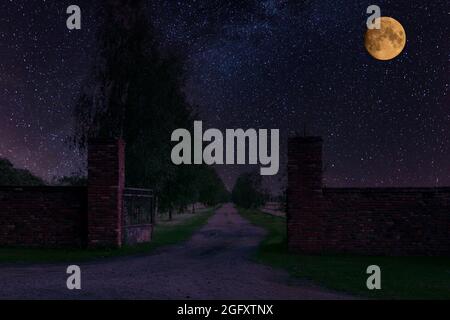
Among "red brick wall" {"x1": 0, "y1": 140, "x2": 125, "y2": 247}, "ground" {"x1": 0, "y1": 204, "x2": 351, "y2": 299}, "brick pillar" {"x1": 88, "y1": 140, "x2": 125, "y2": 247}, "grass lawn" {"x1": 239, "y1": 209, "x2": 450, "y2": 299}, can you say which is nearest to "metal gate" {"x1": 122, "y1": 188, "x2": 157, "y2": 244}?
"red brick wall" {"x1": 0, "y1": 140, "x2": 125, "y2": 247}

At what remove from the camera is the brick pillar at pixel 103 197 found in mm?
15250

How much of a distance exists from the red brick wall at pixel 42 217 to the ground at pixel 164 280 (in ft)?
9.28

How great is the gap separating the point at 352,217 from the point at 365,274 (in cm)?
400

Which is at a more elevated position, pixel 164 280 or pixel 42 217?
pixel 42 217

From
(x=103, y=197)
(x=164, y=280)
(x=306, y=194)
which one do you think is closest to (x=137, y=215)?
(x=103, y=197)

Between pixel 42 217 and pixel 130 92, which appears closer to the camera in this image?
pixel 42 217

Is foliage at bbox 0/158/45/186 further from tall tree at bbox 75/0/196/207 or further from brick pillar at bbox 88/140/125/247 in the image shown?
brick pillar at bbox 88/140/125/247

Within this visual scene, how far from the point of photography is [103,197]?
15.3m

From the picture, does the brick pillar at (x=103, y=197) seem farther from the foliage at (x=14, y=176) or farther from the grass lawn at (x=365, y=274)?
the foliage at (x=14, y=176)

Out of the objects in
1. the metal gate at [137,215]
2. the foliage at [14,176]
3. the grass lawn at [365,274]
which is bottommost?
the grass lawn at [365,274]

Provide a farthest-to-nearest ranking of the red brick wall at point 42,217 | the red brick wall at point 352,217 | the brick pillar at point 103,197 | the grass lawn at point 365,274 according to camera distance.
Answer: the red brick wall at point 42,217 → the brick pillar at point 103,197 → the red brick wall at point 352,217 → the grass lawn at point 365,274

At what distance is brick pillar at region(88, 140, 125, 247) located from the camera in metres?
15.2

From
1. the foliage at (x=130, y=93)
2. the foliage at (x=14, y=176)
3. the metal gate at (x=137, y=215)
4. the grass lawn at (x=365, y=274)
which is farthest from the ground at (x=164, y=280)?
the foliage at (x=14, y=176)

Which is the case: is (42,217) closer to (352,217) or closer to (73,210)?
(73,210)
